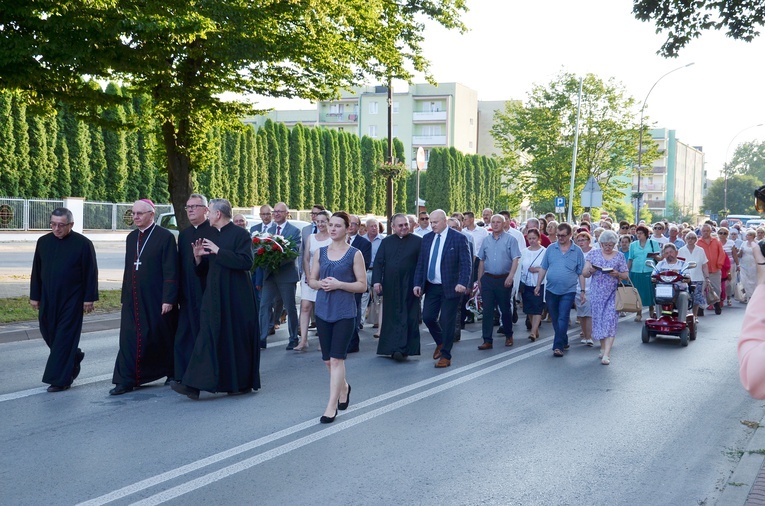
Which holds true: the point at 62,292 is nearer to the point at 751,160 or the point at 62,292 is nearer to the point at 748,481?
the point at 748,481

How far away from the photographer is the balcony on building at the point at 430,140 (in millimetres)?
90438

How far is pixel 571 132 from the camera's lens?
48.2 m

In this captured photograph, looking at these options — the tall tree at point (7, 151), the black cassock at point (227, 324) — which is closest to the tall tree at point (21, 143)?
the tall tree at point (7, 151)

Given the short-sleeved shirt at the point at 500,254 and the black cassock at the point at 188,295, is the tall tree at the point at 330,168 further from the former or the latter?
the black cassock at the point at 188,295

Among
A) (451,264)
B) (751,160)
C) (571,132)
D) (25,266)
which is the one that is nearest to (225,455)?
(451,264)

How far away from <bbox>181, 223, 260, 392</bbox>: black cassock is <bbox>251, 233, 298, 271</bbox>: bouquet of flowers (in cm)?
317

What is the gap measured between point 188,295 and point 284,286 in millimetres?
3554

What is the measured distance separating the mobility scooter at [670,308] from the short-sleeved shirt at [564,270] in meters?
2.00

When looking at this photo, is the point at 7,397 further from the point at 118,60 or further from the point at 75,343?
the point at 118,60

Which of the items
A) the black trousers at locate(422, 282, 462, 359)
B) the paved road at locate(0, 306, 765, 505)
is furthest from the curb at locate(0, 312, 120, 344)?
the black trousers at locate(422, 282, 462, 359)

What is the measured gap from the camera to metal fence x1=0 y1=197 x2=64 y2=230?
117 ft

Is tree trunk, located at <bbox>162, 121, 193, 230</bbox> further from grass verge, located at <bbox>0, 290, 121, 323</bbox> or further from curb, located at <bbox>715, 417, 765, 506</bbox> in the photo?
curb, located at <bbox>715, 417, 765, 506</bbox>

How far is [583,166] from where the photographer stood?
159ft

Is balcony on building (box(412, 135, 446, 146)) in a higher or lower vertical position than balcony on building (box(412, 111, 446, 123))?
lower
